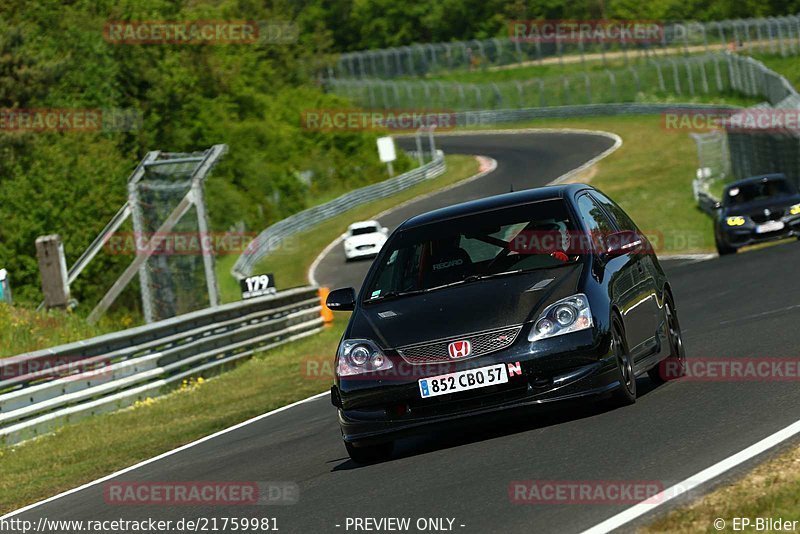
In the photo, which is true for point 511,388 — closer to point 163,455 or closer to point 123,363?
point 163,455

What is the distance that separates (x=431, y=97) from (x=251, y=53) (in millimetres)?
12600

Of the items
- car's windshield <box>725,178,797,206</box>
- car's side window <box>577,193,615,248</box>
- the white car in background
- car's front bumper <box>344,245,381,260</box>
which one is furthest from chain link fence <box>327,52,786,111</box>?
car's side window <box>577,193,615,248</box>

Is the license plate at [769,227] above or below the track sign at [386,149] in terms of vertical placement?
above

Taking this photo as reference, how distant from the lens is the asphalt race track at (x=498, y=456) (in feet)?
23.2

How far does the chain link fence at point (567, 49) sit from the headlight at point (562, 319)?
6514 cm

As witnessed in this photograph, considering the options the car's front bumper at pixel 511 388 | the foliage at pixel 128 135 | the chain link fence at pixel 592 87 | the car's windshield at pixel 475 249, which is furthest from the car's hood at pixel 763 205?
the chain link fence at pixel 592 87

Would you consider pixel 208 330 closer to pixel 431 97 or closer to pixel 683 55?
pixel 683 55

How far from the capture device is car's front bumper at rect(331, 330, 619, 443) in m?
8.59

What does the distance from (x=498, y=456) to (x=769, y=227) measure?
19.8 metres

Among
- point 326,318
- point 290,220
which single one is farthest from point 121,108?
point 326,318

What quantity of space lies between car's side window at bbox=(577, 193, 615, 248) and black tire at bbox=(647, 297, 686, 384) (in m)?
0.88

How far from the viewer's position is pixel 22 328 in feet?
66.4

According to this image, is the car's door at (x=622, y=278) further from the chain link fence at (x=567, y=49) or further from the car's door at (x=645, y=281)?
the chain link fence at (x=567, y=49)

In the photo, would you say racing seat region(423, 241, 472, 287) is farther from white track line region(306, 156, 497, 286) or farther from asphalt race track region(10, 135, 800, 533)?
white track line region(306, 156, 497, 286)
